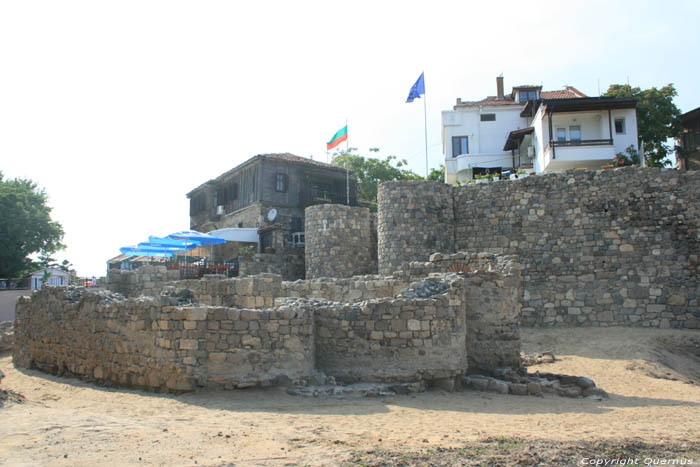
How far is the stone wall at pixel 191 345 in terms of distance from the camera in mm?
8922

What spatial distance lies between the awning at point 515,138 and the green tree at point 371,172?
8443 millimetres

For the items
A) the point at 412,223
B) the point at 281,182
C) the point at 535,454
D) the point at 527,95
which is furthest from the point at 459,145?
the point at 535,454

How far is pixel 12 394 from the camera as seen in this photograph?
28.2 feet

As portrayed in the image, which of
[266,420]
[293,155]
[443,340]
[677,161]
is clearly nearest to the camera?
[266,420]

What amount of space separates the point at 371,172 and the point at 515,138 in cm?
1244

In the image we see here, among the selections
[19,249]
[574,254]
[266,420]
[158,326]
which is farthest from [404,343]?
[19,249]

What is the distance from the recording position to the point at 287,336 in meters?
9.36

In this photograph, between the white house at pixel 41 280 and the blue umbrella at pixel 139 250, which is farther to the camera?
the white house at pixel 41 280

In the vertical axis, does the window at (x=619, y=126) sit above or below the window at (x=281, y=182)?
above

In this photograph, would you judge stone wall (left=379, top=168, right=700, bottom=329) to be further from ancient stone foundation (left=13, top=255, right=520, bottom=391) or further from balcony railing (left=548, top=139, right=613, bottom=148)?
balcony railing (left=548, top=139, right=613, bottom=148)

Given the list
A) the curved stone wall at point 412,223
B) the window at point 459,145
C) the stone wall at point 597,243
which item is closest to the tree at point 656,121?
the window at point 459,145

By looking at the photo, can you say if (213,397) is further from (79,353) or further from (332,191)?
(332,191)

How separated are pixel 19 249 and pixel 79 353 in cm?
3032

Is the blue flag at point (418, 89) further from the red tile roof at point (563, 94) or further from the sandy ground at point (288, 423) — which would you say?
the sandy ground at point (288, 423)
